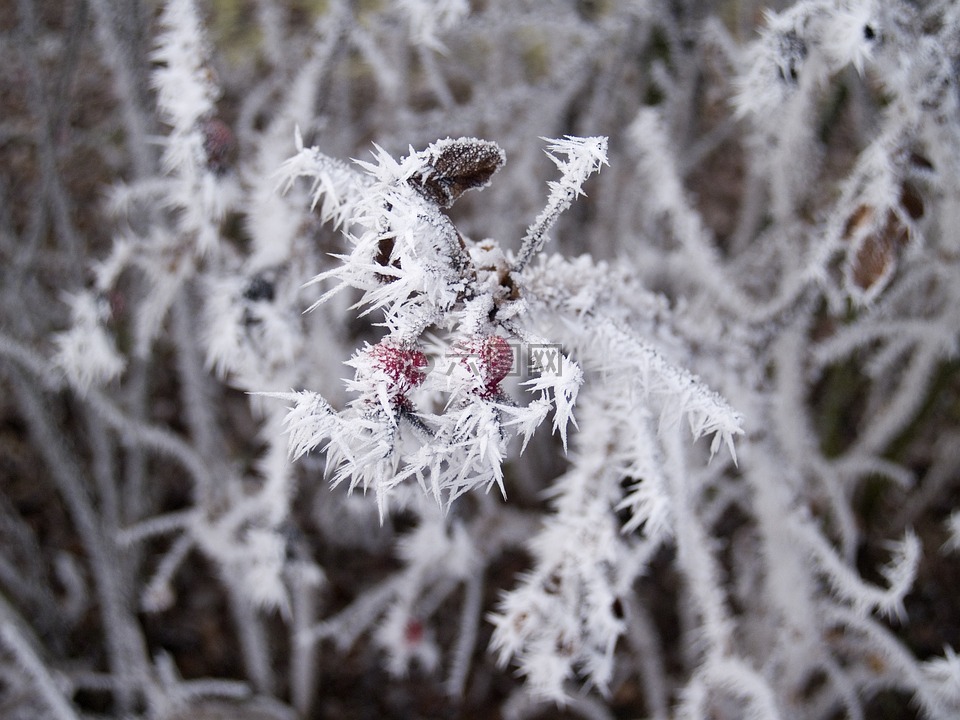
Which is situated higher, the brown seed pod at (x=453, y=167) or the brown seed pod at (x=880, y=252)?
the brown seed pod at (x=453, y=167)

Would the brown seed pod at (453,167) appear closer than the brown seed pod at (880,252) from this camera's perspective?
Yes

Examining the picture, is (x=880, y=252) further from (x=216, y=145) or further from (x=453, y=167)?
(x=216, y=145)

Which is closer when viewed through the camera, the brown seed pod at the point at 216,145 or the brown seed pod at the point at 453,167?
the brown seed pod at the point at 453,167

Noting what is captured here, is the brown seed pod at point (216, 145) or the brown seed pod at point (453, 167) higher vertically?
the brown seed pod at point (453, 167)

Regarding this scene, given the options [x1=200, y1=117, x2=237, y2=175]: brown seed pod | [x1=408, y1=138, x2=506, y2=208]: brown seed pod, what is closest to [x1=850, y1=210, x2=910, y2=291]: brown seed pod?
[x1=408, y1=138, x2=506, y2=208]: brown seed pod

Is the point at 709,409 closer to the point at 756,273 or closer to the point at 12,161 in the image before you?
the point at 756,273

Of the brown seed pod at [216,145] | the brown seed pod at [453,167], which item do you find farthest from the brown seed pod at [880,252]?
the brown seed pod at [216,145]

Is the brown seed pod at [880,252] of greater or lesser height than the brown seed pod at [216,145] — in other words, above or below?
below

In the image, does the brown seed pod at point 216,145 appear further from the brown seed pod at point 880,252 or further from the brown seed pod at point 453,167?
the brown seed pod at point 880,252

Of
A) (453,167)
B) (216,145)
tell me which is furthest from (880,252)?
(216,145)

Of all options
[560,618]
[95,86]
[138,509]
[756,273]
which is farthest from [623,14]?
[95,86]

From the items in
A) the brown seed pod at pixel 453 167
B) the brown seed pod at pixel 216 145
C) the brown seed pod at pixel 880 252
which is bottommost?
the brown seed pod at pixel 880 252
